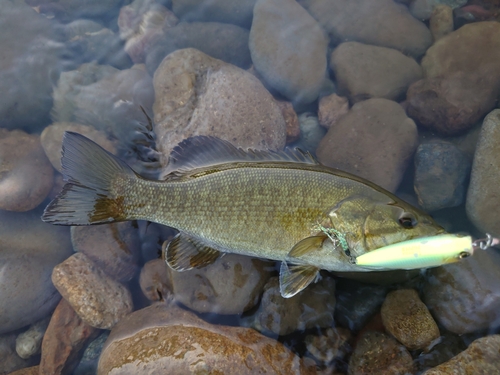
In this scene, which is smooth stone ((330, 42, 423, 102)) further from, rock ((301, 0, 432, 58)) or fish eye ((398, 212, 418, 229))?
fish eye ((398, 212, 418, 229))

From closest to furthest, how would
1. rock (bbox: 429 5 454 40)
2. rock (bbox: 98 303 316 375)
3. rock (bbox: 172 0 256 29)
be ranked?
1. rock (bbox: 98 303 316 375)
2. rock (bbox: 429 5 454 40)
3. rock (bbox: 172 0 256 29)

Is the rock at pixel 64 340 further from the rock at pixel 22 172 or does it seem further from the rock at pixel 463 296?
the rock at pixel 463 296

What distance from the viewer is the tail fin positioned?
318 cm

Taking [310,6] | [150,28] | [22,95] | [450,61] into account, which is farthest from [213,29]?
[450,61]

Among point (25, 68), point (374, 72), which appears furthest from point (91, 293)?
point (374, 72)

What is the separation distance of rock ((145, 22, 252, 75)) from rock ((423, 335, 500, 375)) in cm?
453

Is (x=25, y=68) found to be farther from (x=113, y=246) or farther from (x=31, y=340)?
(x=31, y=340)

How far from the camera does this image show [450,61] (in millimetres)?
4566

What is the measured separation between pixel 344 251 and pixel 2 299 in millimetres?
4303

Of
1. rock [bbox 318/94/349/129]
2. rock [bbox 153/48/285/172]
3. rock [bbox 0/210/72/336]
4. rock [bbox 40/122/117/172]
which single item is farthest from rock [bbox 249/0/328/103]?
rock [bbox 0/210/72/336]

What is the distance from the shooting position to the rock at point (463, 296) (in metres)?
3.26

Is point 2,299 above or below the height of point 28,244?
below

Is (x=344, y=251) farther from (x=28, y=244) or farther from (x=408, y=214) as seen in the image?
(x=28, y=244)

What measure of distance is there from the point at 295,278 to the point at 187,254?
1219mm
